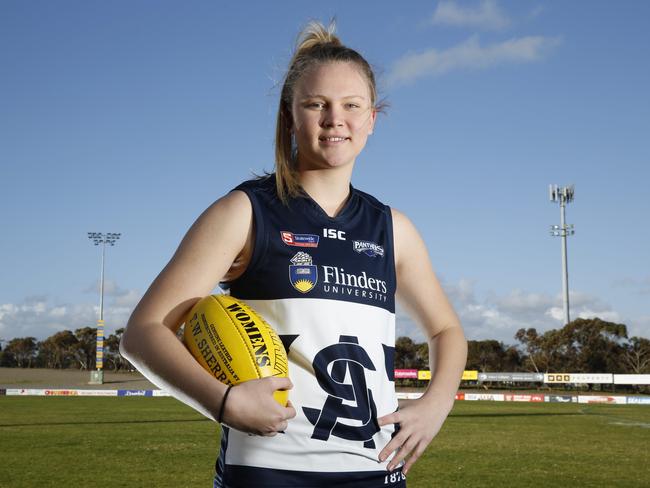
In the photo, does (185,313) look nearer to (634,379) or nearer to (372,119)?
(372,119)

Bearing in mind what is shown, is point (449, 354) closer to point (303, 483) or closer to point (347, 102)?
point (303, 483)

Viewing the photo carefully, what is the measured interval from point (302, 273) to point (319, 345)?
21cm

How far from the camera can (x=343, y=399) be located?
1.94 m

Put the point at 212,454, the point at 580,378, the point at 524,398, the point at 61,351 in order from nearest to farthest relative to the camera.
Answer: the point at 212,454
the point at 524,398
the point at 580,378
the point at 61,351

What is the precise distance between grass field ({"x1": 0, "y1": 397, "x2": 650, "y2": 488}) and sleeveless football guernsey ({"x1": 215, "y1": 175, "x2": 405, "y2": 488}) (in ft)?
32.4

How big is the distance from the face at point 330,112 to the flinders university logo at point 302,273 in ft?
1.06

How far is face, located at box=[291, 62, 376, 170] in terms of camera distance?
2.08 meters

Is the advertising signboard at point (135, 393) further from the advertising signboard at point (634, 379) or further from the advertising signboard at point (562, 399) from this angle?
the advertising signboard at point (634, 379)

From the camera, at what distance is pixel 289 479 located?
186 centimetres

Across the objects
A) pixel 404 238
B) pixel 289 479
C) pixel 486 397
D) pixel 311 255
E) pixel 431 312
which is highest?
pixel 404 238

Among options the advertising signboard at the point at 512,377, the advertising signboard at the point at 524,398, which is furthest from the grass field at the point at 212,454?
the advertising signboard at the point at 512,377

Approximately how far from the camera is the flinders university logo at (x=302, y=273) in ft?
6.53

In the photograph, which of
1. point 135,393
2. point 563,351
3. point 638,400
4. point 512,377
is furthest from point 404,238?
point 563,351

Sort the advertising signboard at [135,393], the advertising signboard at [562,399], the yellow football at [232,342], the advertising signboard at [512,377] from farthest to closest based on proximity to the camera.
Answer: the advertising signboard at [512,377] → the advertising signboard at [135,393] → the advertising signboard at [562,399] → the yellow football at [232,342]
